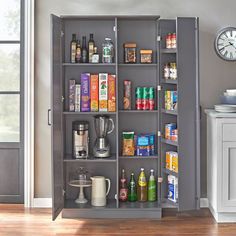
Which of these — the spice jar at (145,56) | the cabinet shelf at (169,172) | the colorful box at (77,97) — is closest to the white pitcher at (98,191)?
the cabinet shelf at (169,172)

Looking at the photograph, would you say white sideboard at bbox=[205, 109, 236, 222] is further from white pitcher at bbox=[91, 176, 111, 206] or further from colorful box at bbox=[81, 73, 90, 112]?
colorful box at bbox=[81, 73, 90, 112]

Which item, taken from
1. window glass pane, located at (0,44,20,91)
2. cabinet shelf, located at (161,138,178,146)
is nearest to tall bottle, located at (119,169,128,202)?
cabinet shelf, located at (161,138,178,146)

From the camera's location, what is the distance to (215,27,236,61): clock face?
4.60 m

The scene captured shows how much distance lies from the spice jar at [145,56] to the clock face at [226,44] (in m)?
0.66

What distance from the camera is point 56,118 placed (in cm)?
427

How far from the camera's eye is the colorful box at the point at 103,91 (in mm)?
4457

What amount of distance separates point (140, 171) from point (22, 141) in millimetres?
1201

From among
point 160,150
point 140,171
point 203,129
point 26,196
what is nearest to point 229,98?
point 203,129

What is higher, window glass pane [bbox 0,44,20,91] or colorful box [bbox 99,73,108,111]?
window glass pane [bbox 0,44,20,91]

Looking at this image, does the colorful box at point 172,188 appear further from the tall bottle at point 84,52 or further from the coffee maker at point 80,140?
the tall bottle at point 84,52

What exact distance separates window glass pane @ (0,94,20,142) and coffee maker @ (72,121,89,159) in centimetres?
67

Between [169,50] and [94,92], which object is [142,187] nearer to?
[94,92]

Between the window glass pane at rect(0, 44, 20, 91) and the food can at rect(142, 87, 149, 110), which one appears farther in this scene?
the window glass pane at rect(0, 44, 20, 91)

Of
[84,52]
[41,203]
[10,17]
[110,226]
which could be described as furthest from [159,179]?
[10,17]
